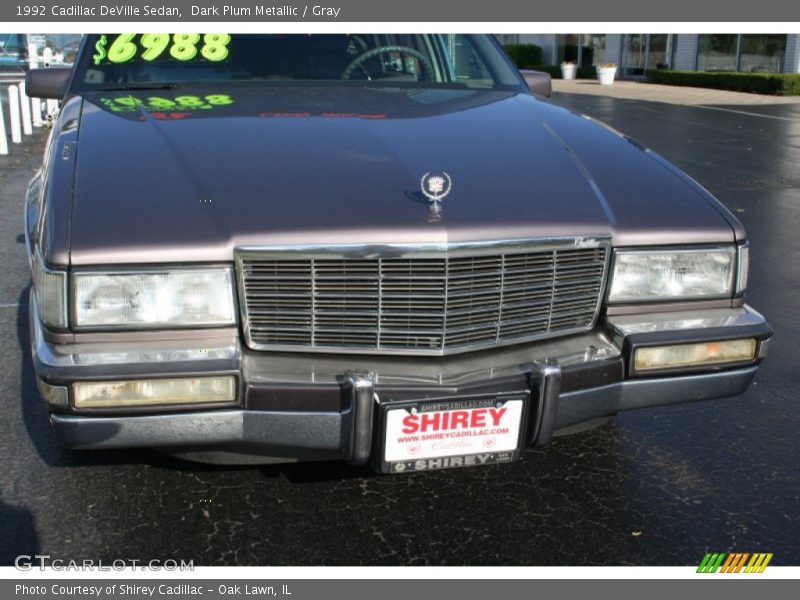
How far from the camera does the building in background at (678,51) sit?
25672 millimetres

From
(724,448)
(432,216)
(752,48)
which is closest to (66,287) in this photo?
(432,216)

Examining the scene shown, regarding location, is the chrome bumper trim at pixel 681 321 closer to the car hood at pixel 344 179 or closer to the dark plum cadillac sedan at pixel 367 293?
the dark plum cadillac sedan at pixel 367 293

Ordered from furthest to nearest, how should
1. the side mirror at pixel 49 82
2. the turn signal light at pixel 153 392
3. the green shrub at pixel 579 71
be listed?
the green shrub at pixel 579 71, the side mirror at pixel 49 82, the turn signal light at pixel 153 392

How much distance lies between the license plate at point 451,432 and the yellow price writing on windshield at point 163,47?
223 centimetres

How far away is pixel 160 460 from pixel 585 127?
2070 millimetres

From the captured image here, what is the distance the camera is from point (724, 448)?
133 inches

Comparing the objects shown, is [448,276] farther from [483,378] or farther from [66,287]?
[66,287]

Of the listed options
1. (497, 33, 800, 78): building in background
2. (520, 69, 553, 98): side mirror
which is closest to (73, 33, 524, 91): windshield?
(520, 69, 553, 98): side mirror

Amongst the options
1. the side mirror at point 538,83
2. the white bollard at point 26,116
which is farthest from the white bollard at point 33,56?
the side mirror at point 538,83

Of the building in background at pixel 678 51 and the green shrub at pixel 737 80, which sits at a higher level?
the building in background at pixel 678 51

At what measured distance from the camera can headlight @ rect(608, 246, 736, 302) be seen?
2744 mm

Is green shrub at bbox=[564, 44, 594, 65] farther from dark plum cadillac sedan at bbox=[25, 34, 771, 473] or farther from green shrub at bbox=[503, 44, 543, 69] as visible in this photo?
dark plum cadillac sedan at bbox=[25, 34, 771, 473]

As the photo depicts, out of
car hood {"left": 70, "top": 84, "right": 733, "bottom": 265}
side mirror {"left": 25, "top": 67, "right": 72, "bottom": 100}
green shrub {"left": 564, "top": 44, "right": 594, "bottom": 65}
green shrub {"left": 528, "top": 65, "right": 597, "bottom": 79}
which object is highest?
side mirror {"left": 25, "top": 67, "right": 72, "bottom": 100}

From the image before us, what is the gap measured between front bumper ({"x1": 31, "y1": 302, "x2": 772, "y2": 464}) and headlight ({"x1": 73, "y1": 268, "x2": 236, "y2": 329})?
0.20 ft
